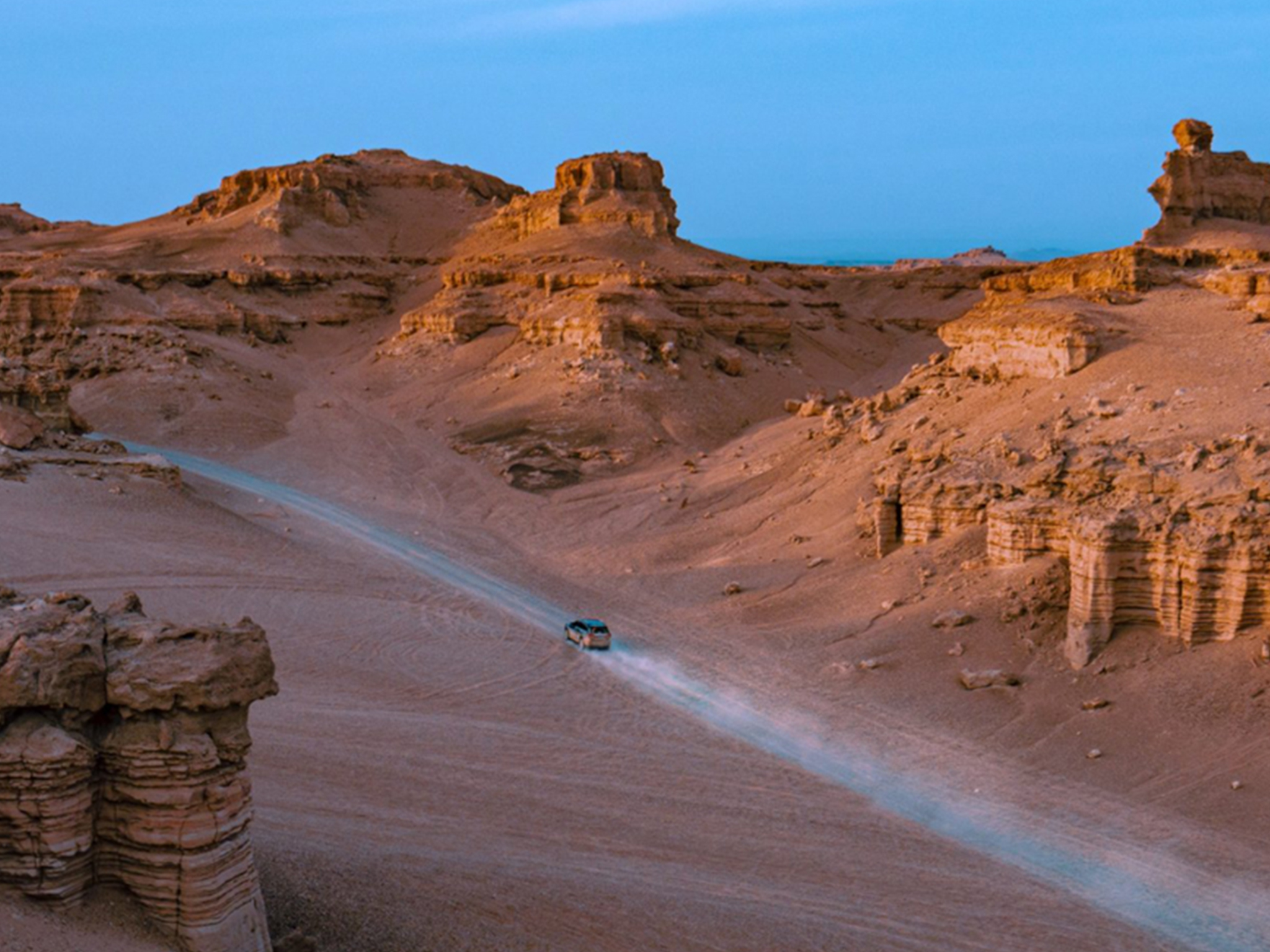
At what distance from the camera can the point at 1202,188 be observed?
196 feet

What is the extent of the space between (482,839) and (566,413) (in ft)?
104

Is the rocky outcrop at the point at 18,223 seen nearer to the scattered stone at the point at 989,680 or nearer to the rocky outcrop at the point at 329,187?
the rocky outcrop at the point at 329,187

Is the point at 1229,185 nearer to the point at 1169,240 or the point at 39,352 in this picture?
the point at 1169,240

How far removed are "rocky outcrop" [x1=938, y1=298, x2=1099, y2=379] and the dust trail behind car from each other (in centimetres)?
1127

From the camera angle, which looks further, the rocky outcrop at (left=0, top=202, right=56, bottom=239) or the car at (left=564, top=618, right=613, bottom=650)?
the rocky outcrop at (left=0, top=202, right=56, bottom=239)

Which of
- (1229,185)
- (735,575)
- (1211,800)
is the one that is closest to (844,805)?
(1211,800)

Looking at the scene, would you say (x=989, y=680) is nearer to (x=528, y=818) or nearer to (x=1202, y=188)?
(x=528, y=818)

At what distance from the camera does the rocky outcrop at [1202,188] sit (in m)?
59.6

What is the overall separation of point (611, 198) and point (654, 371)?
1733cm

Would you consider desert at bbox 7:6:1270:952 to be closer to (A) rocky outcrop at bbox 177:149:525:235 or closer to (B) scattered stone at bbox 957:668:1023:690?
(B) scattered stone at bbox 957:668:1023:690

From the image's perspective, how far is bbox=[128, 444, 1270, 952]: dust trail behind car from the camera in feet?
50.9

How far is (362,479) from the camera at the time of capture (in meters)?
42.6

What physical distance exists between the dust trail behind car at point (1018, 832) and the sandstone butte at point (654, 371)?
4.09m

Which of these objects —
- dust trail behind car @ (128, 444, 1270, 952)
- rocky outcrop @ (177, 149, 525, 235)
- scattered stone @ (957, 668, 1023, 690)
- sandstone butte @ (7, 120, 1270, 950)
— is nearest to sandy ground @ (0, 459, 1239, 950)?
dust trail behind car @ (128, 444, 1270, 952)
